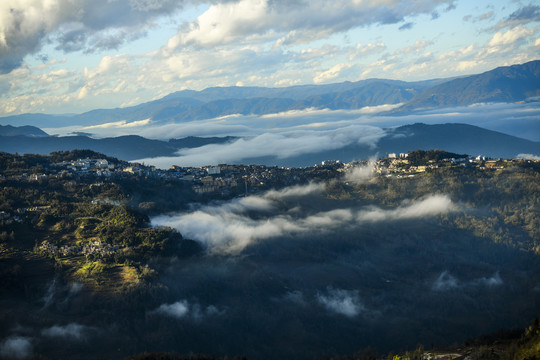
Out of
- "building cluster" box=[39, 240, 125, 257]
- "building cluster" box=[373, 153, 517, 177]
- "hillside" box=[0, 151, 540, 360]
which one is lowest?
"hillside" box=[0, 151, 540, 360]

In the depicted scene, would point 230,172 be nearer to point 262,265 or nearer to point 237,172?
point 237,172

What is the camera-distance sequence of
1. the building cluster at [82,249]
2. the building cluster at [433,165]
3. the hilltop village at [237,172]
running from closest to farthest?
the building cluster at [82,249], the hilltop village at [237,172], the building cluster at [433,165]

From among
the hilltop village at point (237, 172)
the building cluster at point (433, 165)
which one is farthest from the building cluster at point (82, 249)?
the building cluster at point (433, 165)

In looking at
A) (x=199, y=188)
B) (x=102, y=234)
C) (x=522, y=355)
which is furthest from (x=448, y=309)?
(x=199, y=188)

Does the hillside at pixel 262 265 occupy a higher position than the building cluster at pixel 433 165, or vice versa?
the building cluster at pixel 433 165

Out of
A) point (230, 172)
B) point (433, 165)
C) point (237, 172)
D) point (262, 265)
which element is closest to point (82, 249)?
point (262, 265)

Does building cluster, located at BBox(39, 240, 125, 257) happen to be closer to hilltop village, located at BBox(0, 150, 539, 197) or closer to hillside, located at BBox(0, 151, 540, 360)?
hillside, located at BBox(0, 151, 540, 360)

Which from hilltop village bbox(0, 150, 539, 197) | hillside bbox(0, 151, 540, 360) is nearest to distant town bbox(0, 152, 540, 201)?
hilltop village bbox(0, 150, 539, 197)

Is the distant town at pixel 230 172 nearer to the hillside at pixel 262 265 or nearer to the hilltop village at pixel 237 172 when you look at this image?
the hilltop village at pixel 237 172

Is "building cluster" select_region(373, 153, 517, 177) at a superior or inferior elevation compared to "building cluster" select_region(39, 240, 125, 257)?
superior

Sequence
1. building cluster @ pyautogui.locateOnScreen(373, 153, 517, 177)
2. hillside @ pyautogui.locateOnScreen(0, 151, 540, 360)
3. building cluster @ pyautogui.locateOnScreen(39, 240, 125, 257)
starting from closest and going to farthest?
hillside @ pyautogui.locateOnScreen(0, 151, 540, 360) < building cluster @ pyautogui.locateOnScreen(39, 240, 125, 257) < building cluster @ pyautogui.locateOnScreen(373, 153, 517, 177)

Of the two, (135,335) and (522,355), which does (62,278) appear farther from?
(522,355)
